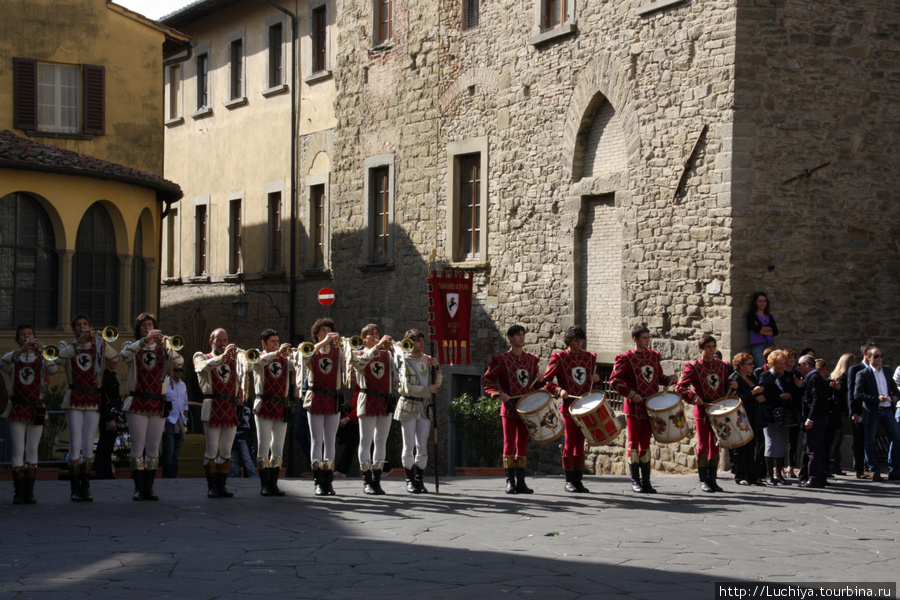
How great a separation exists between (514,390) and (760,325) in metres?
4.67

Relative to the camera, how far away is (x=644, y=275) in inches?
710

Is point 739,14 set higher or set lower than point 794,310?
higher

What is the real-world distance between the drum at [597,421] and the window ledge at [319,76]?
15927mm

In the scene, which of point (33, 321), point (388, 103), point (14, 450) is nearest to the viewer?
point (14, 450)

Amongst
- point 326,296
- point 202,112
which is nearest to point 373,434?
point 326,296

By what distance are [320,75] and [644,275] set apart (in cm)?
1175

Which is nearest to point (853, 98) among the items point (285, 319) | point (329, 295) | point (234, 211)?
point (329, 295)

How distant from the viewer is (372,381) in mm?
12914

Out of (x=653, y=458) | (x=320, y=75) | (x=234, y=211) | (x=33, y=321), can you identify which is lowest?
(x=653, y=458)

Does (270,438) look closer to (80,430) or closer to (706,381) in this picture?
(80,430)

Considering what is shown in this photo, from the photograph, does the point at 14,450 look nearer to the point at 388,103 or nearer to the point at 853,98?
the point at 853,98

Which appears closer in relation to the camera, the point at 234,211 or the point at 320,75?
the point at 320,75

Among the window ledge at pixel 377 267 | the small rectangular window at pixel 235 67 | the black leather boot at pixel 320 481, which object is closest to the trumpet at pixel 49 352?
the black leather boot at pixel 320 481

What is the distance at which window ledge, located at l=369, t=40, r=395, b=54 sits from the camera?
2481 centimetres
